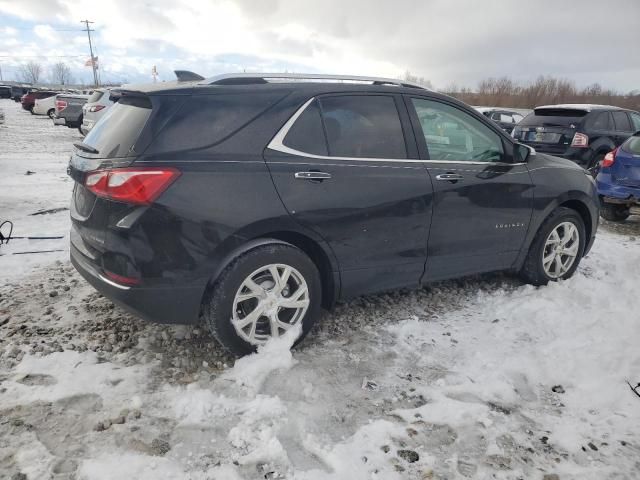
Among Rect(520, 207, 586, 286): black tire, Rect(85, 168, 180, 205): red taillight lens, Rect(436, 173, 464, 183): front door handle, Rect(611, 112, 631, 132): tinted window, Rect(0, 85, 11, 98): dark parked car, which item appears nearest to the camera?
Rect(85, 168, 180, 205): red taillight lens

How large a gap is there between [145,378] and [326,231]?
1438mm

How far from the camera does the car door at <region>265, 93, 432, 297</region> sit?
3.09 m

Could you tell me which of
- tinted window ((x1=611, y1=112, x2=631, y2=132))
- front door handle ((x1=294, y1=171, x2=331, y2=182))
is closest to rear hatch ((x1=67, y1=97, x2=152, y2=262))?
front door handle ((x1=294, y1=171, x2=331, y2=182))

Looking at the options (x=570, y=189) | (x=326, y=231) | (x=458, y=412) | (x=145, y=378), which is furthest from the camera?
(x=570, y=189)

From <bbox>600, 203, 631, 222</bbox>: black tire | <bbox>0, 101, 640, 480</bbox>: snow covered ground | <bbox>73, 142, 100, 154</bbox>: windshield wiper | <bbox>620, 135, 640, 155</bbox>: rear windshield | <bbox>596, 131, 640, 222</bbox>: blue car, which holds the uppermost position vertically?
<bbox>620, 135, 640, 155</bbox>: rear windshield

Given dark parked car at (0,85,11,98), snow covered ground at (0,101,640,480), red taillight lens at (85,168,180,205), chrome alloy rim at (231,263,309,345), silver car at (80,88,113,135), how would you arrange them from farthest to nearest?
dark parked car at (0,85,11,98) < silver car at (80,88,113,135) < chrome alloy rim at (231,263,309,345) < red taillight lens at (85,168,180,205) < snow covered ground at (0,101,640,480)

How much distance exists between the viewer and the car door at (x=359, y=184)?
10.1ft

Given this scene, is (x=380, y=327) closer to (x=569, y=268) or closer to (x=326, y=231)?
(x=326, y=231)

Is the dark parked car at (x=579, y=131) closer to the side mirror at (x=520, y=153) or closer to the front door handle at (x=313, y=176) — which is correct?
the side mirror at (x=520, y=153)

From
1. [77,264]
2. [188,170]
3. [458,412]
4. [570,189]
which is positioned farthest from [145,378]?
[570,189]

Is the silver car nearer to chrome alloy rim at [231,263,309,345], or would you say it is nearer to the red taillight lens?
the red taillight lens

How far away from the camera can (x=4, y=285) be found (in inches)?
164

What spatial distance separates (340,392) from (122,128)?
6.80 ft

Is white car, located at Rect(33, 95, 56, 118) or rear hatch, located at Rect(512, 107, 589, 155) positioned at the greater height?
white car, located at Rect(33, 95, 56, 118)
